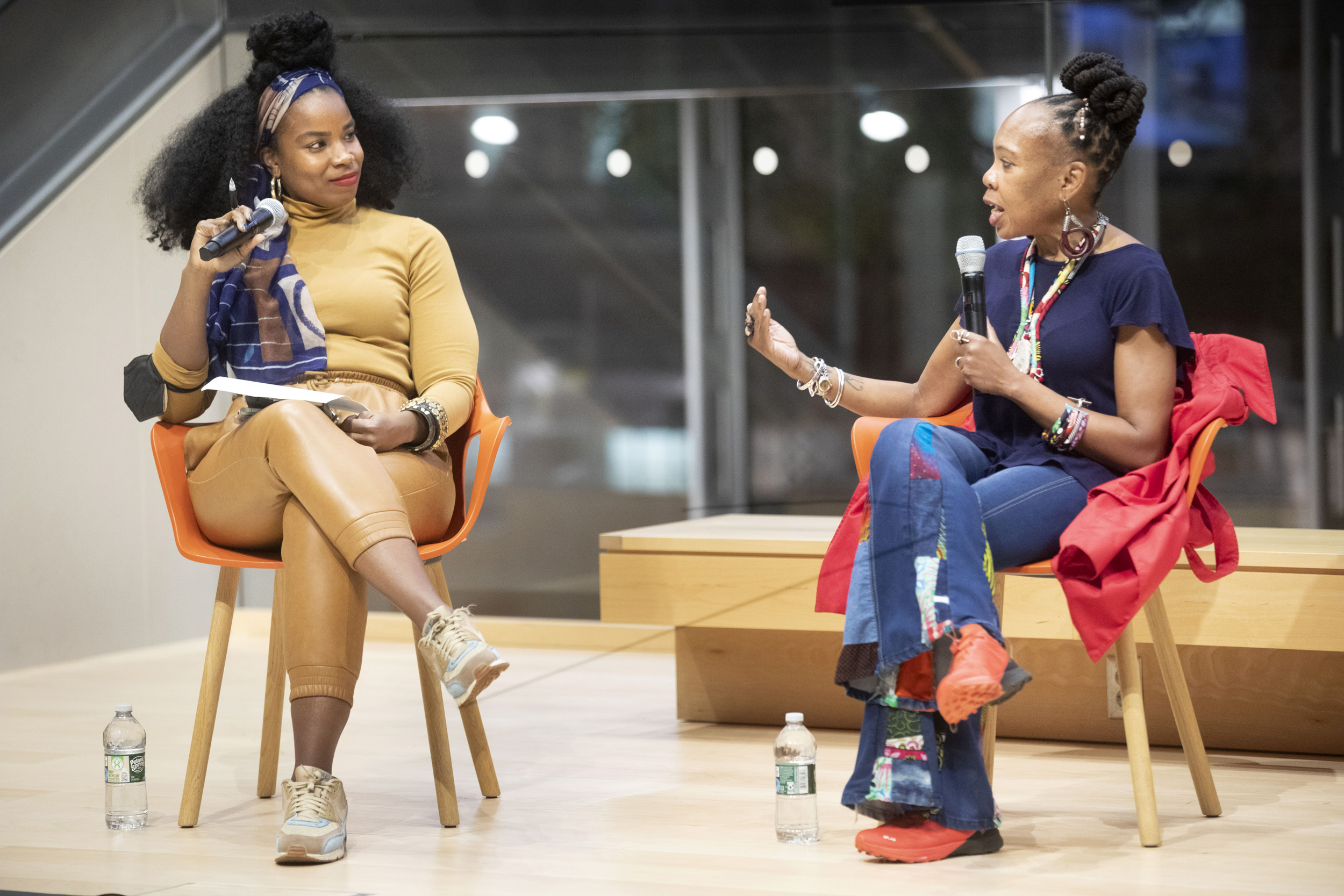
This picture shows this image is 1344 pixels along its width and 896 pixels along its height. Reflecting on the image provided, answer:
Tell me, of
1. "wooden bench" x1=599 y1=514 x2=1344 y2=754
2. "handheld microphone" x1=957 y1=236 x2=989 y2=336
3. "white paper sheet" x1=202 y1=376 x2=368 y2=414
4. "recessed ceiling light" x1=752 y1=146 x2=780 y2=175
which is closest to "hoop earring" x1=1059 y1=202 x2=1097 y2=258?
"handheld microphone" x1=957 y1=236 x2=989 y2=336

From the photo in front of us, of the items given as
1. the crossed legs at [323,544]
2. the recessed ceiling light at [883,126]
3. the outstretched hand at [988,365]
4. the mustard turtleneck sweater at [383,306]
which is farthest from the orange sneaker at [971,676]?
the recessed ceiling light at [883,126]

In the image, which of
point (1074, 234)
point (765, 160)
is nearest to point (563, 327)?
point (765, 160)

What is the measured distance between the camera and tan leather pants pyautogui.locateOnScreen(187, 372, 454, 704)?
6.73ft

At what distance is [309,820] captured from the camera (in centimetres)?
201

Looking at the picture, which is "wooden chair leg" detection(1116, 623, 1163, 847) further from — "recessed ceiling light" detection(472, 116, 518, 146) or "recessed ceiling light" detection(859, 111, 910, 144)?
"recessed ceiling light" detection(472, 116, 518, 146)

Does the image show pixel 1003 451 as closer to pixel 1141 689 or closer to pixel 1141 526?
pixel 1141 526

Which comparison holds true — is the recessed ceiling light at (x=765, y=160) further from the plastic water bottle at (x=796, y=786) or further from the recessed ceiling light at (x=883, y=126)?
the plastic water bottle at (x=796, y=786)

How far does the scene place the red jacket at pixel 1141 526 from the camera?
76.6 inches

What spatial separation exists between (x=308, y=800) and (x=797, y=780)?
Result: 71 centimetres

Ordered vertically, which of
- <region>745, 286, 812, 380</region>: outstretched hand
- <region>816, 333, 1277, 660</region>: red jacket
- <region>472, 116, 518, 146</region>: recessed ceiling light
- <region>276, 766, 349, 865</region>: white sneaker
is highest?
<region>472, 116, 518, 146</region>: recessed ceiling light

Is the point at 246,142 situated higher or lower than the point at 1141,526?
higher

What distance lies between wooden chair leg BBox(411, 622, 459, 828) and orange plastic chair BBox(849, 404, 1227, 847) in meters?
0.78

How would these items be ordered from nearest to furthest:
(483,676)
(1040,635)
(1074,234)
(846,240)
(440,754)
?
(483,676) < (1074,234) < (440,754) < (1040,635) < (846,240)

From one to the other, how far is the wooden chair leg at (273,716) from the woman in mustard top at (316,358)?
0.27 metres
